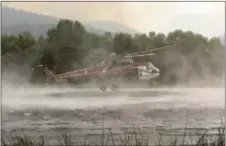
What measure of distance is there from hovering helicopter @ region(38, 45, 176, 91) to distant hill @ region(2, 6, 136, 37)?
6.2 inches

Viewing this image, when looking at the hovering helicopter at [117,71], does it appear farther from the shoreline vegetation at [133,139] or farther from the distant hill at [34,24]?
the shoreline vegetation at [133,139]

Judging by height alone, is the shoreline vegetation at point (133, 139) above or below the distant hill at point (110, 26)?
below

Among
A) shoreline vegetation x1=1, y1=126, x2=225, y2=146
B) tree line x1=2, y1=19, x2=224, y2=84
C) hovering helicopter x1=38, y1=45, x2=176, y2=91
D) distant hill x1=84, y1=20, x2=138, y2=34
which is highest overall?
distant hill x1=84, y1=20, x2=138, y2=34

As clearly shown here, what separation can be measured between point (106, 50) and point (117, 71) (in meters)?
0.13

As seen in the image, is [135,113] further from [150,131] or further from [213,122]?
[213,122]

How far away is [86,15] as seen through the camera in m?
2.46

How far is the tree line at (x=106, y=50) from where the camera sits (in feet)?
8.04

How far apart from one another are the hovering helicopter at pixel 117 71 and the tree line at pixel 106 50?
0.09 ft

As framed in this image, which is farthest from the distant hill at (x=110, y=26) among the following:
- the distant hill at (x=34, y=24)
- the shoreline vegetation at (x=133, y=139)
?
the shoreline vegetation at (x=133, y=139)

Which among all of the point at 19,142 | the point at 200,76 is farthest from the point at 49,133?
the point at 200,76

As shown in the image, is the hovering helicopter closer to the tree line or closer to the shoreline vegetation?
the tree line

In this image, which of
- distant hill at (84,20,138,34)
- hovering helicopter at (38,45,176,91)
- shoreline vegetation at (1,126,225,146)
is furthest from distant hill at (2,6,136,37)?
shoreline vegetation at (1,126,225,146)

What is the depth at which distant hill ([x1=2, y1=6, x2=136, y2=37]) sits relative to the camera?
2.42m

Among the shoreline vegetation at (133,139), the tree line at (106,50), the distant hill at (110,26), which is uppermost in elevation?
the distant hill at (110,26)
